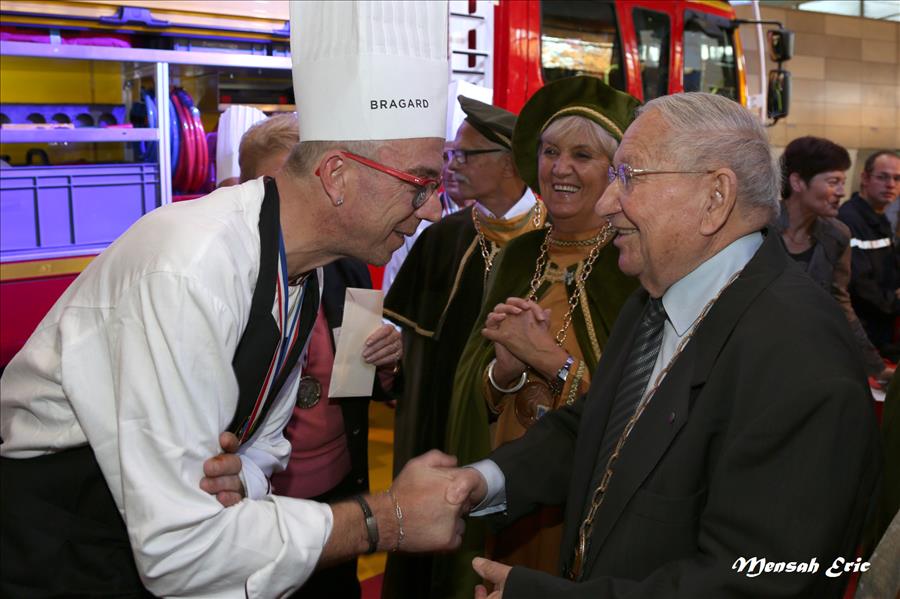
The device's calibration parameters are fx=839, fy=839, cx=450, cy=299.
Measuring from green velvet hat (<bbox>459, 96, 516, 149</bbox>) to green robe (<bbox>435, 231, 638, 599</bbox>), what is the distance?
0.64 meters

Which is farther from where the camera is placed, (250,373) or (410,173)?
(410,173)

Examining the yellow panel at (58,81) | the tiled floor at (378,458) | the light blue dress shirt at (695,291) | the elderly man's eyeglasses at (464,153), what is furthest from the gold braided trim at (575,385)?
the yellow panel at (58,81)

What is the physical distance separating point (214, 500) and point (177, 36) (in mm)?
4188

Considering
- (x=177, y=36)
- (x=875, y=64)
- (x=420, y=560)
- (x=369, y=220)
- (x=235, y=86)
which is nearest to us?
(x=369, y=220)

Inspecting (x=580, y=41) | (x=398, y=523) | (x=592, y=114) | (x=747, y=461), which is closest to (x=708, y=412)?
(x=747, y=461)

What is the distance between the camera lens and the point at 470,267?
133 inches

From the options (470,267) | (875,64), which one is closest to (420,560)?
(470,267)

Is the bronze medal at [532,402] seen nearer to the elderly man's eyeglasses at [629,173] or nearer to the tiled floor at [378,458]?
the elderly man's eyeglasses at [629,173]

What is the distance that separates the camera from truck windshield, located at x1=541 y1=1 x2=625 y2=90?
6.34 m

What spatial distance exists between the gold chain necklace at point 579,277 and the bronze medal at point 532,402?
160 millimetres

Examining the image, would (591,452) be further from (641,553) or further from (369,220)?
(369,220)

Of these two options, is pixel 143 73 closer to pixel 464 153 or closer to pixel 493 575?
pixel 464 153

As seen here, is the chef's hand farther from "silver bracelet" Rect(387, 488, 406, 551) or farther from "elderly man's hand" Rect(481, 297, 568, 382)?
"elderly man's hand" Rect(481, 297, 568, 382)

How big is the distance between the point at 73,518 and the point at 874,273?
5928 millimetres
